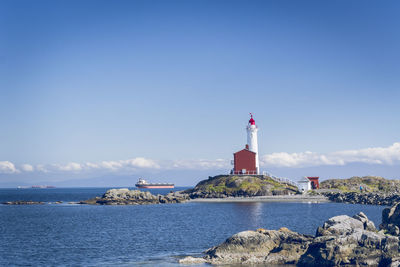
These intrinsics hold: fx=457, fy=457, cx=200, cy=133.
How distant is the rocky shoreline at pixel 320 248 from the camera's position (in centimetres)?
3117

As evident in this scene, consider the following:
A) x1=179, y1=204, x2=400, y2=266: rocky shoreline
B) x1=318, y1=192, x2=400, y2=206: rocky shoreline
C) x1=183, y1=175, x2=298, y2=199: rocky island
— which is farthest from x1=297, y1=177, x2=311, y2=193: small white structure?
x1=179, y1=204, x2=400, y2=266: rocky shoreline

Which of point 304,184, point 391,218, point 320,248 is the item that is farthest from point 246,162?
point 320,248

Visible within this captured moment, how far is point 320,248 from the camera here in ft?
105

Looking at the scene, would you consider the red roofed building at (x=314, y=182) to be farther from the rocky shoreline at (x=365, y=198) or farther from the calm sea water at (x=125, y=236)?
the calm sea water at (x=125, y=236)

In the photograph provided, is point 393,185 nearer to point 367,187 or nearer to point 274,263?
point 367,187

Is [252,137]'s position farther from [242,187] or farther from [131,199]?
[131,199]

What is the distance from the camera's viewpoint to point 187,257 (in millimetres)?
34781

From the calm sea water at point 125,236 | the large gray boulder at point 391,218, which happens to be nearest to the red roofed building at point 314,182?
the calm sea water at point 125,236

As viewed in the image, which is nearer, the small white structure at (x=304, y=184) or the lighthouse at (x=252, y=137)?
the small white structure at (x=304, y=184)

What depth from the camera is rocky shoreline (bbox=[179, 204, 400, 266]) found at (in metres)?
31.2

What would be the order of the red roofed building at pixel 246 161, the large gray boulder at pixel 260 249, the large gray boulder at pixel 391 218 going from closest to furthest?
the large gray boulder at pixel 260 249 → the large gray boulder at pixel 391 218 → the red roofed building at pixel 246 161

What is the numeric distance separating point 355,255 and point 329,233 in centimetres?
344

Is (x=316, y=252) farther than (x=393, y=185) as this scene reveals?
No

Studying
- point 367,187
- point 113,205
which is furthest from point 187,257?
point 367,187
